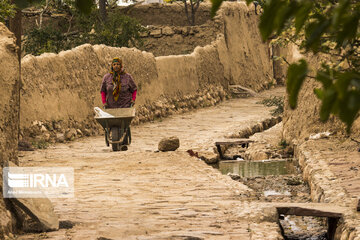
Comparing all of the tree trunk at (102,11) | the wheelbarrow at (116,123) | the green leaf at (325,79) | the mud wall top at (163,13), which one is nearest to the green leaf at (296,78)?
the green leaf at (325,79)

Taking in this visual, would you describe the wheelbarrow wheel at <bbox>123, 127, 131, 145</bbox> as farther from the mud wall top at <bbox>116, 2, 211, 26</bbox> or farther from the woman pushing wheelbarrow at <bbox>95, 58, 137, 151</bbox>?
the mud wall top at <bbox>116, 2, 211, 26</bbox>

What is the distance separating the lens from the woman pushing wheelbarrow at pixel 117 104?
11.4 meters

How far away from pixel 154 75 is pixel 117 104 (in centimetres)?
541

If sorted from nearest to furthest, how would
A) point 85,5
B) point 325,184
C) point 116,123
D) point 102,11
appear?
point 85,5, point 325,184, point 116,123, point 102,11

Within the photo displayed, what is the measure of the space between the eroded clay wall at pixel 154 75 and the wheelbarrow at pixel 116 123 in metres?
1.51

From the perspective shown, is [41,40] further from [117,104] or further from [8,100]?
[8,100]

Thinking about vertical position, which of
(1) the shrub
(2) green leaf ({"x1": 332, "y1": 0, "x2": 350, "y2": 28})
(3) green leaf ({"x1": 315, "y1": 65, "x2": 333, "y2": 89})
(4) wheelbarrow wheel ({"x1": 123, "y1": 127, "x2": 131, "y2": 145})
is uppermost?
(2) green leaf ({"x1": 332, "y1": 0, "x2": 350, "y2": 28})

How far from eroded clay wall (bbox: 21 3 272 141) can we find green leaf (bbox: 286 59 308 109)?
10.5 metres

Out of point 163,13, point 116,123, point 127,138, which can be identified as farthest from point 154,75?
point 163,13

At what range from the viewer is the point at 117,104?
1196cm

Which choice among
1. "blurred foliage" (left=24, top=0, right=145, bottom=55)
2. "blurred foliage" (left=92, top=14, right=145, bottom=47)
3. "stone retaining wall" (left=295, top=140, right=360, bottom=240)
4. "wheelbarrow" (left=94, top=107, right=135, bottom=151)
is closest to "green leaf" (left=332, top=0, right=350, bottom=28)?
"stone retaining wall" (left=295, top=140, right=360, bottom=240)

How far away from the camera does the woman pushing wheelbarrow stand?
11.4 meters

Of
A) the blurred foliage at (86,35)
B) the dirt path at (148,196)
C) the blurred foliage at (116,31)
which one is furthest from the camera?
the blurred foliage at (116,31)

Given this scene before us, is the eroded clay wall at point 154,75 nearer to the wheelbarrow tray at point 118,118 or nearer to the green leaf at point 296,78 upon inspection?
the wheelbarrow tray at point 118,118
